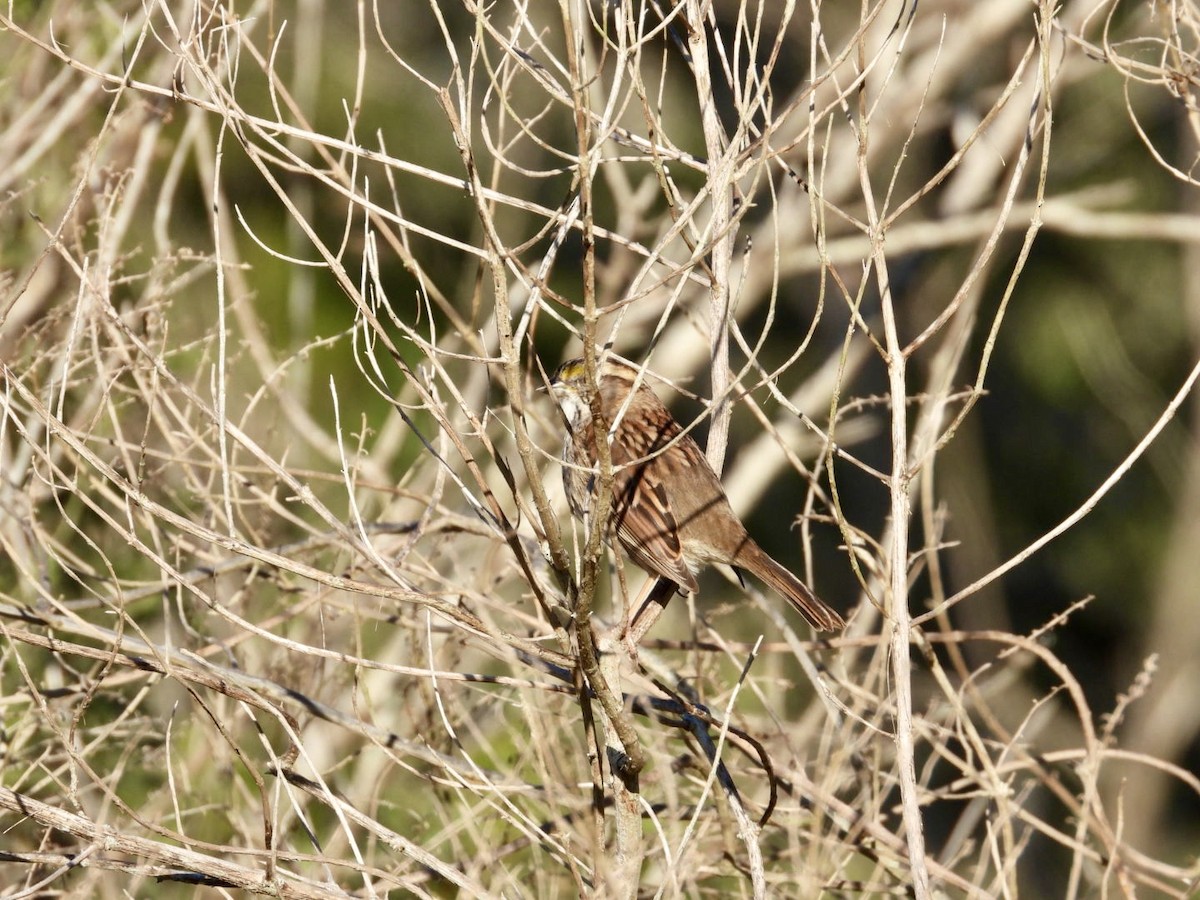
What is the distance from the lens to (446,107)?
2320mm

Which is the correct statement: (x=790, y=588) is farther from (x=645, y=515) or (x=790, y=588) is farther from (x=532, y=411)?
(x=532, y=411)

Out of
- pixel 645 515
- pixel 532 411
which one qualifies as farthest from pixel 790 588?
pixel 532 411

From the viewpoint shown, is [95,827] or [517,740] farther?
[517,740]

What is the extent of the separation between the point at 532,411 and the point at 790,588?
100cm

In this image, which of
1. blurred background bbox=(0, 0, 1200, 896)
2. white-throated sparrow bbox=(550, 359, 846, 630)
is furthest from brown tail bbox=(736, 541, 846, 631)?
blurred background bbox=(0, 0, 1200, 896)

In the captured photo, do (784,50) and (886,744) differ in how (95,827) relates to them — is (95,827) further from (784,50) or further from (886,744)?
(784,50)

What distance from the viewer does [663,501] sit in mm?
4688

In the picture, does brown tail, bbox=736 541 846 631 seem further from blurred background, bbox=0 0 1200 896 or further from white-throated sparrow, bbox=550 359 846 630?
blurred background, bbox=0 0 1200 896

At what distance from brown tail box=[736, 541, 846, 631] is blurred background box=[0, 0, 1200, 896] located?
0.60 ft

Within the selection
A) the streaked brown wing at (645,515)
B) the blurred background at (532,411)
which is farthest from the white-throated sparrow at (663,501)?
the blurred background at (532,411)

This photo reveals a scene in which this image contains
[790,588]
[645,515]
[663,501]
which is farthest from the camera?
[663,501]

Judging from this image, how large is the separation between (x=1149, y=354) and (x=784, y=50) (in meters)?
4.71

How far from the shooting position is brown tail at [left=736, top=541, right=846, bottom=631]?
153 inches

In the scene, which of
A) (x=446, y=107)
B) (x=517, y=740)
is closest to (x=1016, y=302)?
(x=517, y=740)
